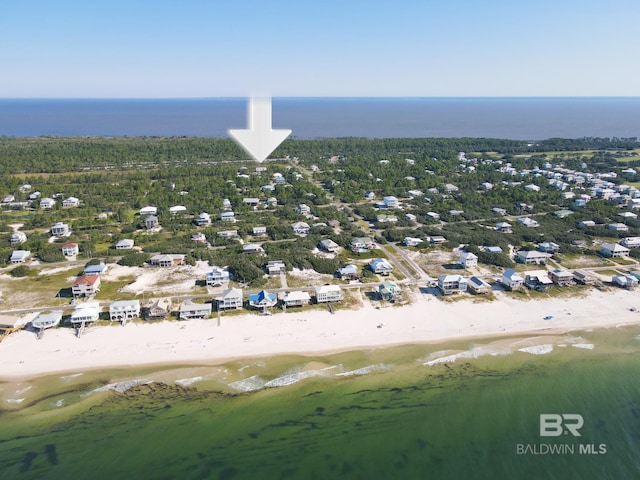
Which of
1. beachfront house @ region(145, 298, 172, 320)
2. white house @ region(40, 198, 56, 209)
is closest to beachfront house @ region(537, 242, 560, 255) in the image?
beachfront house @ region(145, 298, 172, 320)

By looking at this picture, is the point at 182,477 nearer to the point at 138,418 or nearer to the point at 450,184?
the point at 138,418

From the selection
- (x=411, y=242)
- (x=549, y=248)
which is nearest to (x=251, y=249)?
(x=411, y=242)

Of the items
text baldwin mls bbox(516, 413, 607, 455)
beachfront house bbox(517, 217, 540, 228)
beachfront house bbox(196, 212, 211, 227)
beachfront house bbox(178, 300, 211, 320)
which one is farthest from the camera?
beachfront house bbox(196, 212, 211, 227)

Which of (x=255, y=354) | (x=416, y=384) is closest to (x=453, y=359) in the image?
(x=416, y=384)

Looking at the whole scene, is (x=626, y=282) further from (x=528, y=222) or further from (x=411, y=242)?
(x=411, y=242)

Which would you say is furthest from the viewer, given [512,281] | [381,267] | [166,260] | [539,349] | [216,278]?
[166,260]

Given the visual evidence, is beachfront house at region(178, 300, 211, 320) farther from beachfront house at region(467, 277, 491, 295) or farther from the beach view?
beachfront house at region(467, 277, 491, 295)

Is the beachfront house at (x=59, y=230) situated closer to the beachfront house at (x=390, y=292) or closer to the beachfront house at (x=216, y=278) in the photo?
the beachfront house at (x=216, y=278)
